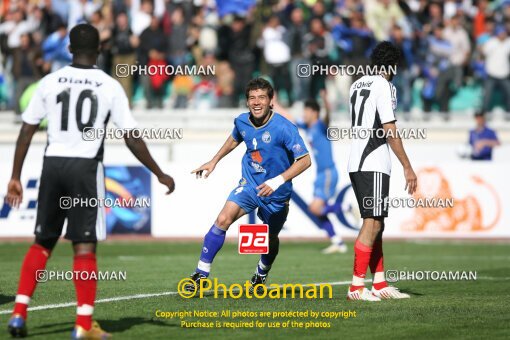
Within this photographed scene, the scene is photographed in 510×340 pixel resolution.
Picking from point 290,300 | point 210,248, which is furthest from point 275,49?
point 290,300

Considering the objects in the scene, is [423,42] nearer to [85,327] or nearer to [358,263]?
[358,263]

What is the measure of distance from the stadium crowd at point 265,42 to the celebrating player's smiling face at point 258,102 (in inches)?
498

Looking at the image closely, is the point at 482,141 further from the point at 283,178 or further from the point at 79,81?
the point at 79,81

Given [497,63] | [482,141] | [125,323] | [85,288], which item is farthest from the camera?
[497,63]

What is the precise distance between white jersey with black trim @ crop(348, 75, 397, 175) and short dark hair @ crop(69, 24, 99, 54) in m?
3.56

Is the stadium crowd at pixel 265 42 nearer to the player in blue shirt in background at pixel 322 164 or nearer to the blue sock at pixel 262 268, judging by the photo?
the player in blue shirt in background at pixel 322 164

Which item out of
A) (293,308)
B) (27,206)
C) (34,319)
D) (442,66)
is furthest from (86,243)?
(442,66)

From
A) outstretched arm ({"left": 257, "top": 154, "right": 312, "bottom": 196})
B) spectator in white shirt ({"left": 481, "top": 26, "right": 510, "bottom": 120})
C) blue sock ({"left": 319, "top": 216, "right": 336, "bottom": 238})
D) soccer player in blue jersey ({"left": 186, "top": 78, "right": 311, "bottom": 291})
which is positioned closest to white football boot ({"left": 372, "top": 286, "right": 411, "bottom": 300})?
soccer player in blue jersey ({"left": 186, "top": 78, "right": 311, "bottom": 291})

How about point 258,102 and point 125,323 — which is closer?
point 125,323

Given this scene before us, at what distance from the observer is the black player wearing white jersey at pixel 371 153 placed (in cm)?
1091

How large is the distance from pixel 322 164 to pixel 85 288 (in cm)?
1091

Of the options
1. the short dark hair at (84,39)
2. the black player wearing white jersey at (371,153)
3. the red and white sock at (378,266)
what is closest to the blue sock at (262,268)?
the black player wearing white jersey at (371,153)

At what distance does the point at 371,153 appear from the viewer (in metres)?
11.0

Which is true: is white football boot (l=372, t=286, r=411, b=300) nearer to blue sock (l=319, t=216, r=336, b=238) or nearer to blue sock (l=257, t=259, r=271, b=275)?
blue sock (l=257, t=259, r=271, b=275)
